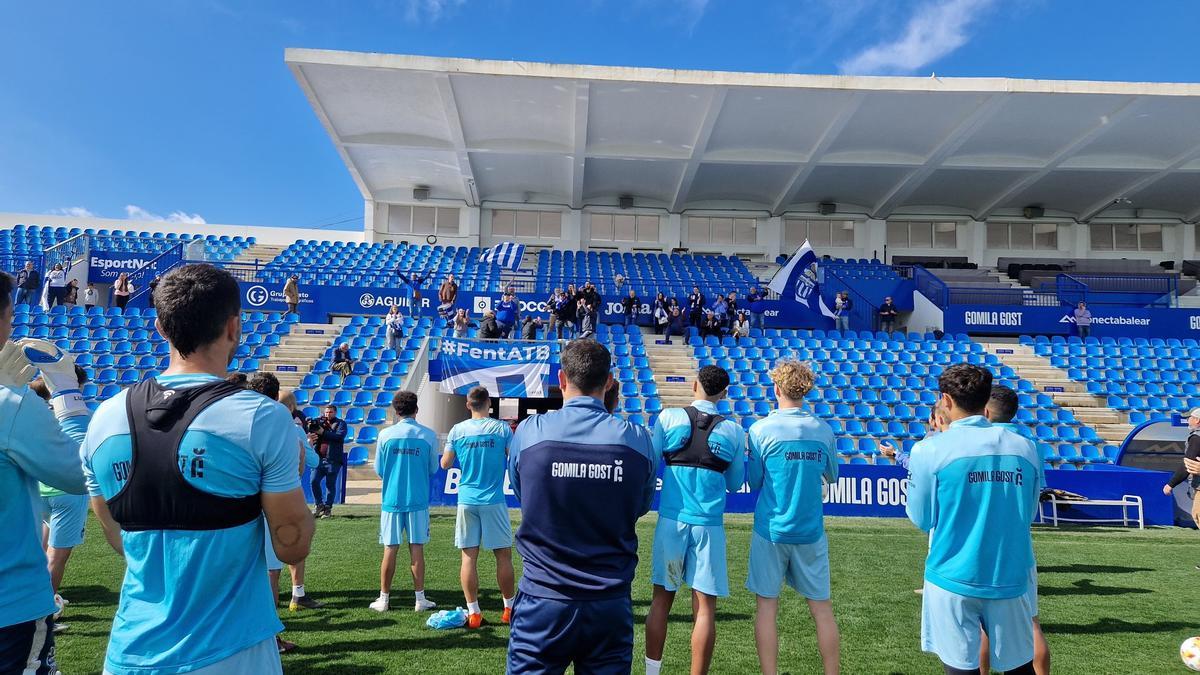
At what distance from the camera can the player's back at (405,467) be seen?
18.7ft

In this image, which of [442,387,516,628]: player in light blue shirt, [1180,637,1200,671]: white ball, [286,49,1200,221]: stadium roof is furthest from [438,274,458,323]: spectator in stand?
[1180,637,1200,671]: white ball

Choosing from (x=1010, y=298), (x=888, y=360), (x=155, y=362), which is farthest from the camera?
(x=1010, y=298)

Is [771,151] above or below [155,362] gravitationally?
above

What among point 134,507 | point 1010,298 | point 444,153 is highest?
point 444,153

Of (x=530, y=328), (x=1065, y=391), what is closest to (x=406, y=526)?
(x=530, y=328)

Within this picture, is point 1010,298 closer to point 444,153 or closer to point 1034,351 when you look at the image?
point 1034,351

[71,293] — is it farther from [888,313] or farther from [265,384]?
[888,313]

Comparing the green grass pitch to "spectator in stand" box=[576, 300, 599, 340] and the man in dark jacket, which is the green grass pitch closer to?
the man in dark jacket

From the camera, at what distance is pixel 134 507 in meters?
1.95

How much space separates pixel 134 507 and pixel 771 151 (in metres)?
26.2

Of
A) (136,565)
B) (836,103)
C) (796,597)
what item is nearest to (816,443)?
(796,597)

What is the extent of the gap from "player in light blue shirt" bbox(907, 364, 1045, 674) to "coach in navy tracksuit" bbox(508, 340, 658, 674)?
153 centimetres

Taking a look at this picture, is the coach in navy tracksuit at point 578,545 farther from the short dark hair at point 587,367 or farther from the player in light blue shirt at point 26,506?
the player in light blue shirt at point 26,506

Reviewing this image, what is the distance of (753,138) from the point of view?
24.7 meters
